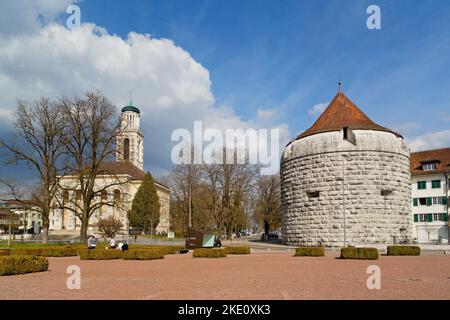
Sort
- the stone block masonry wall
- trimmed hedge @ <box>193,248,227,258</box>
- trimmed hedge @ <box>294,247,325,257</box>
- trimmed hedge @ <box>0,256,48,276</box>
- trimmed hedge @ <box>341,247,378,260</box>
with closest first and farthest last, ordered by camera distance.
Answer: trimmed hedge @ <box>0,256,48,276</box> → trimmed hedge @ <box>341,247,378,260</box> → trimmed hedge @ <box>193,248,227,258</box> → trimmed hedge @ <box>294,247,325,257</box> → the stone block masonry wall

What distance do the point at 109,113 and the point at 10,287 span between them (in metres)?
25.9

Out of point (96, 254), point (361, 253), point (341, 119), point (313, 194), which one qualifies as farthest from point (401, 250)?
point (96, 254)

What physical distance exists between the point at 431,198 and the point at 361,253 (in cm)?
3154

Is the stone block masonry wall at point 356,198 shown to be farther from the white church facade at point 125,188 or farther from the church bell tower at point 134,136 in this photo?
the church bell tower at point 134,136

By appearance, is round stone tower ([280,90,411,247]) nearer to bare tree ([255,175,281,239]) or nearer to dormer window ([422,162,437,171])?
dormer window ([422,162,437,171])

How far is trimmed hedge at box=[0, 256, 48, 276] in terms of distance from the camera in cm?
1341

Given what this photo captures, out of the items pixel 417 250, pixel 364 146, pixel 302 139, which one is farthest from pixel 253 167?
pixel 417 250

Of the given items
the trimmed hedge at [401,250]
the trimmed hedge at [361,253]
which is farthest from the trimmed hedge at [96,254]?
the trimmed hedge at [401,250]

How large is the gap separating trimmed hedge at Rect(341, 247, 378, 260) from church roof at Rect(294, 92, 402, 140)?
44.4 ft

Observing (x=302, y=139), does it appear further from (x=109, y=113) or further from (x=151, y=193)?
(x=151, y=193)

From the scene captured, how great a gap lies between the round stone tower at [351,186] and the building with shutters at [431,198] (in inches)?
645

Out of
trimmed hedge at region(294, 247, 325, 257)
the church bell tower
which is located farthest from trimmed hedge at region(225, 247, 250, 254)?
the church bell tower

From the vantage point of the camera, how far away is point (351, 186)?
31.6 m

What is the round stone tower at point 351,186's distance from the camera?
3133cm
